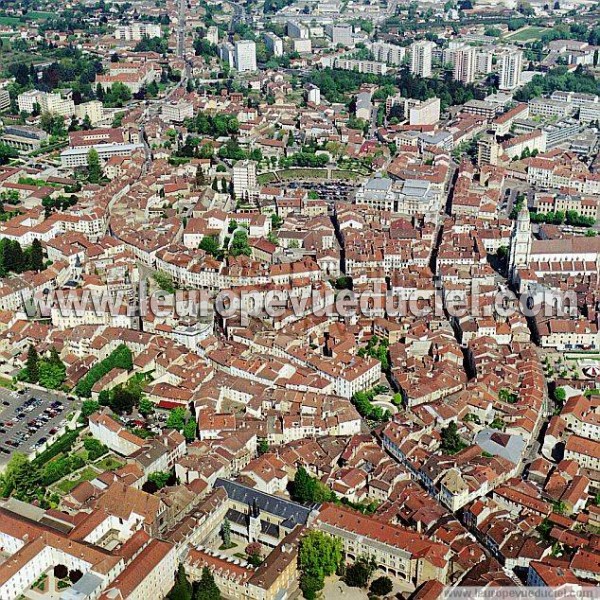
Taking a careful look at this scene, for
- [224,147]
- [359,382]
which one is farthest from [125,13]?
[359,382]

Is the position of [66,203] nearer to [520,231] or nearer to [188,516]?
[520,231]

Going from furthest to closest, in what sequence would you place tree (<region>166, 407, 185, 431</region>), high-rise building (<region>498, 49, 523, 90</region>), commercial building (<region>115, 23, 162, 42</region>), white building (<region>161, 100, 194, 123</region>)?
commercial building (<region>115, 23, 162, 42</region>), high-rise building (<region>498, 49, 523, 90</region>), white building (<region>161, 100, 194, 123</region>), tree (<region>166, 407, 185, 431</region>)

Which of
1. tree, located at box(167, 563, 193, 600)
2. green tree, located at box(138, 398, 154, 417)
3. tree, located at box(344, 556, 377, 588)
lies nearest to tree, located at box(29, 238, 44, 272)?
green tree, located at box(138, 398, 154, 417)

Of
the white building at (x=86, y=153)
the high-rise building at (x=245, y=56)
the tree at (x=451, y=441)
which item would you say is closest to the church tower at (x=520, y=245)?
the tree at (x=451, y=441)

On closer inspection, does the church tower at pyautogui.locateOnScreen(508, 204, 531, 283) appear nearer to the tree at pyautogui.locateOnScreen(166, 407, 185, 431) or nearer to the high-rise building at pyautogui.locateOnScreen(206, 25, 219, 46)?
the tree at pyautogui.locateOnScreen(166, 407, 185, 431)

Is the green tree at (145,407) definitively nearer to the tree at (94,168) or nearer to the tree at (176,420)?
the tree at (176,420)

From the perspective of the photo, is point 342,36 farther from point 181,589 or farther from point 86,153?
point 181,589
